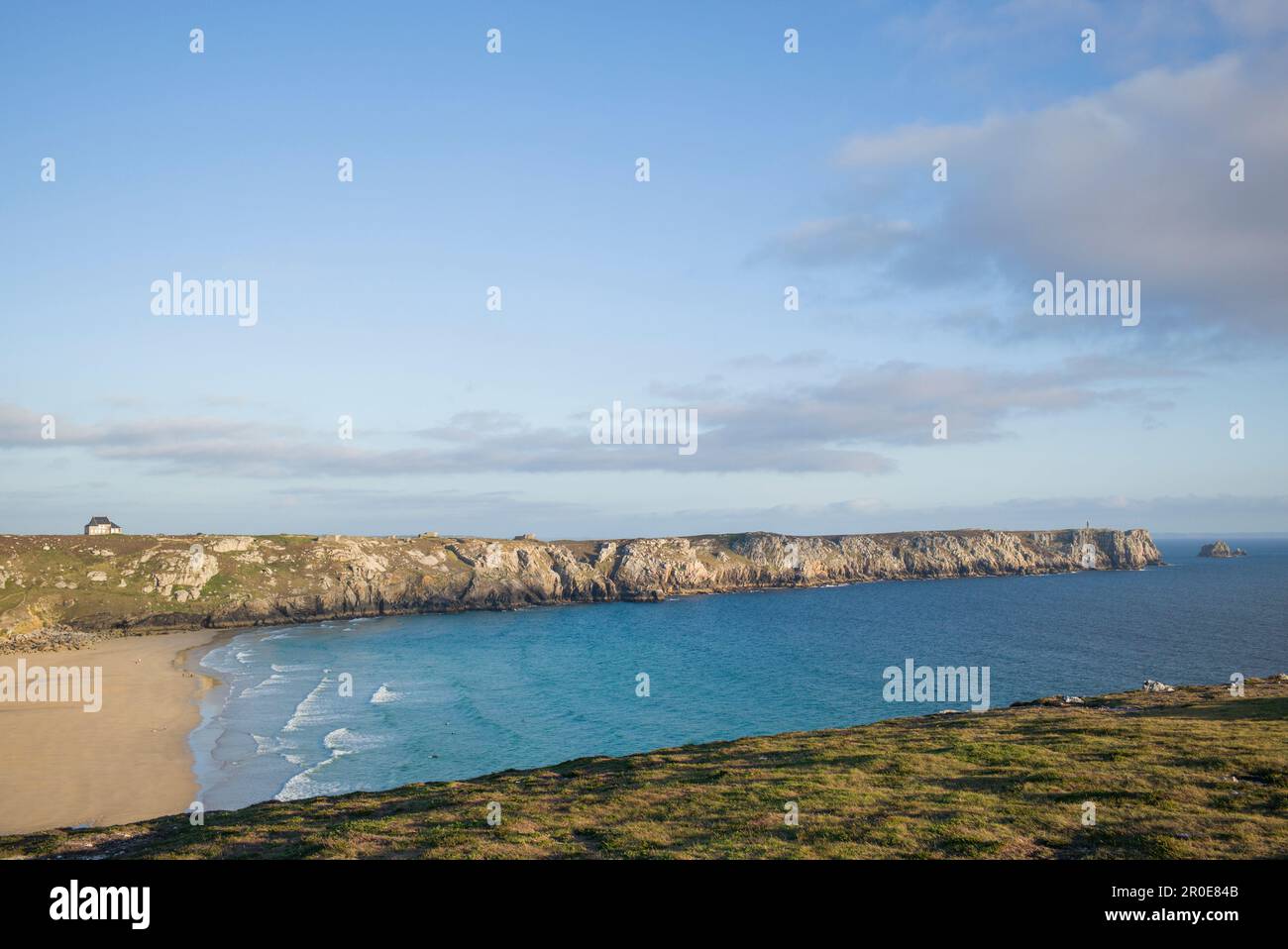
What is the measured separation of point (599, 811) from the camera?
70.4 ft

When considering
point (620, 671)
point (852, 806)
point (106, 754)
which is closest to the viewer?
point (852, 806)

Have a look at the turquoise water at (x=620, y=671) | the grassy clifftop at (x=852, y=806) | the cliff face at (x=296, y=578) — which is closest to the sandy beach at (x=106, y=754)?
the turquoise water at (x=620, y=671)

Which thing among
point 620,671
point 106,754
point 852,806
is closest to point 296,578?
point 620,671

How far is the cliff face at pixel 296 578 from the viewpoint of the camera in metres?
110

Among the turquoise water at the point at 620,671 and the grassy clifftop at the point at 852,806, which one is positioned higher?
the grassy clifftop at the point at 852,806

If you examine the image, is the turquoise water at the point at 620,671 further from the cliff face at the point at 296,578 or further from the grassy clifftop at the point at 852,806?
the grassy clifftop at the point at 852,806

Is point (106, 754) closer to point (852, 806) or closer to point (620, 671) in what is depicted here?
point (620, 671)

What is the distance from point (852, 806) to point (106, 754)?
178 feet

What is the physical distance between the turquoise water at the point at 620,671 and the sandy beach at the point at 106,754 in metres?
2.29

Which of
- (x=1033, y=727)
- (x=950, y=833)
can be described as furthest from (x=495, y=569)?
(x=950, y=833)

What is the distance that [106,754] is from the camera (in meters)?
50.6
